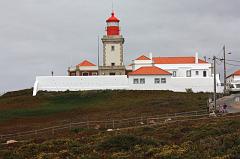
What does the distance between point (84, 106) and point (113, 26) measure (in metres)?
19.8

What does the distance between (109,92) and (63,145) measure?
33.2m

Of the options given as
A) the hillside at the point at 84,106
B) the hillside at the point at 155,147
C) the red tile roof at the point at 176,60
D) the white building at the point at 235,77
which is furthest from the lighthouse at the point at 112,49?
the hillside at the point at 155,147

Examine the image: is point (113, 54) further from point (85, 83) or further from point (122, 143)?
point (122, 143)

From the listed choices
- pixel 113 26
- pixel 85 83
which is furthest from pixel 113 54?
pixel 85 83

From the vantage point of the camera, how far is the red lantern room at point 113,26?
66000 mm

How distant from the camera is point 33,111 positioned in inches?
1838

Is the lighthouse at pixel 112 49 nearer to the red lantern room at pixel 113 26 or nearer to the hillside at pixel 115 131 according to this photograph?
the red lantern room at pixel 113 26

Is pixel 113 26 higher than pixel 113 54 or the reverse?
higher

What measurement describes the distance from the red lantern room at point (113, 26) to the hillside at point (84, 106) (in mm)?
12719

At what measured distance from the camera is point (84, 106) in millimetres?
49344

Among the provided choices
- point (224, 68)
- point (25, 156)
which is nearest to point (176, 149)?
point (25, 156)

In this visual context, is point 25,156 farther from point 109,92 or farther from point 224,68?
point 224,68

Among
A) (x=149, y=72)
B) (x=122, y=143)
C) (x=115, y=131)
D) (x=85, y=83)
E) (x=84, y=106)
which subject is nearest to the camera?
(x=122, y=143)

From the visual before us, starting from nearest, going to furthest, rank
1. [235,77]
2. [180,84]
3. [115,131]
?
[115,131] < [180,84] < [235,77]
